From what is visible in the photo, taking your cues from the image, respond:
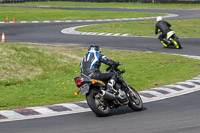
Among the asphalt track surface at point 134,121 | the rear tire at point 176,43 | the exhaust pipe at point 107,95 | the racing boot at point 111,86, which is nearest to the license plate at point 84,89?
the exhaust pipe at point 107,95

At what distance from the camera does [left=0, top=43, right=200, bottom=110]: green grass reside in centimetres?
1363

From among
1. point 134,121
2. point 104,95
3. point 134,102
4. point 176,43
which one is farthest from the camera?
point 176,43

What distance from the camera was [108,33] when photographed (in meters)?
35.6

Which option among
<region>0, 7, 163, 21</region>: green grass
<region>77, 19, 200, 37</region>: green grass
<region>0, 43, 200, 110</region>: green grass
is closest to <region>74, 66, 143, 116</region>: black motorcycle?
<region>0, 43, 200, 110</region>: green grass

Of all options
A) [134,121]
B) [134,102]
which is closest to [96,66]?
[134,102]

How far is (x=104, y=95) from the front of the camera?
1080cm

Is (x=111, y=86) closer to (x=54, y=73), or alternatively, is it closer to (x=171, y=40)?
(x=54, y=73)

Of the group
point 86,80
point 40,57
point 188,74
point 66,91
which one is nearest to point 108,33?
point 40,57

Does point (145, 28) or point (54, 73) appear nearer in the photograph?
point (54, 73)

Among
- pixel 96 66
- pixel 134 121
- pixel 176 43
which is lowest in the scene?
pixel 176 43

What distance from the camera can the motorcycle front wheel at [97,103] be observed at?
1054cm

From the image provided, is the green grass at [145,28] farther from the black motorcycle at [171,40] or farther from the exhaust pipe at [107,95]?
the exhaust pipe at [107,95]

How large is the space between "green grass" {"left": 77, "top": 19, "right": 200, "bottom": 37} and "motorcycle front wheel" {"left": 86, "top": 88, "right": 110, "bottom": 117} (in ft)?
76.5

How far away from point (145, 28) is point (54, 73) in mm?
22034
